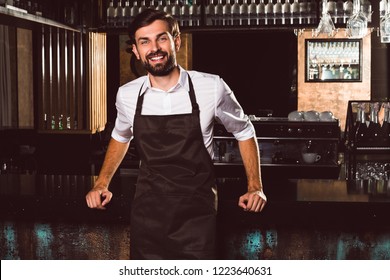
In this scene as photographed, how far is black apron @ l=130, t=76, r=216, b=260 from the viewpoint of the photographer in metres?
2.15

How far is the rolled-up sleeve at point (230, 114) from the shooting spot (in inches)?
87.0

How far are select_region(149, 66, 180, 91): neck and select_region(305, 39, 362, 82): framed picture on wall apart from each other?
713 cm

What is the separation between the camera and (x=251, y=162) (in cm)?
225

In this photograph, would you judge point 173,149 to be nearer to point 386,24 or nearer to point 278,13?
point 386,24

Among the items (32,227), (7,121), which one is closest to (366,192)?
(32,227)

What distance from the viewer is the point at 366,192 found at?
2654 mm

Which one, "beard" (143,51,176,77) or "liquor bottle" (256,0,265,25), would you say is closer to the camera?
"beard" (143,51,176,77)

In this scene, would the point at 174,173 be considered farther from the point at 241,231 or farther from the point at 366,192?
the point at 366,192

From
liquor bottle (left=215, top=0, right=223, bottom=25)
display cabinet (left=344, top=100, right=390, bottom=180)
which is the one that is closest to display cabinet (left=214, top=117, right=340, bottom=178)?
display cabinet (left=344, top=100, right=390, bottom=180)

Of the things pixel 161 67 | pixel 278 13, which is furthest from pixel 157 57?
pixel 278 13

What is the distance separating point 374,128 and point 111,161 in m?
4.07

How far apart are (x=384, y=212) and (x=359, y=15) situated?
249 cm

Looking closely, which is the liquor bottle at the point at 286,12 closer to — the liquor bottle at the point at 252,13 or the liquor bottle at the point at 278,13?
the liquor bottle at the point at 278,13

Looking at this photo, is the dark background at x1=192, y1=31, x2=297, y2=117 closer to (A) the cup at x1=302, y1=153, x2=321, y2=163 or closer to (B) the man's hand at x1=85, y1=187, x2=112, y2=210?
(A) the cup at x1=302, y1=153, x2=321, y2=163
